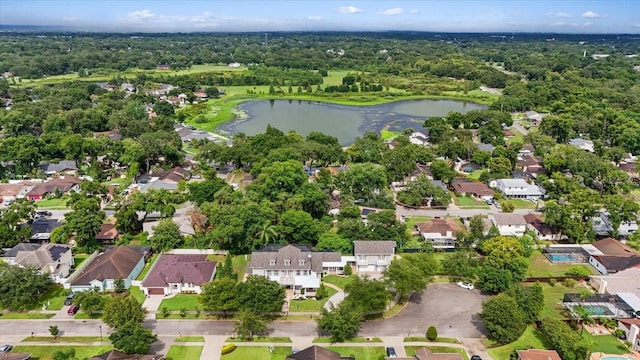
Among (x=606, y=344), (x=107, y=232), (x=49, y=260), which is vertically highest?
(x=49, y=260)

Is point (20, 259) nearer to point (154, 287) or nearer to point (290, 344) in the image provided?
point (154, 287)

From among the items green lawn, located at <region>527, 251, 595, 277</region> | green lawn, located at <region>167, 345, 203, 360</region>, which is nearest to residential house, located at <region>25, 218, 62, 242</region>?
green lawn, located at <region>167, 345, 203, 360</region>

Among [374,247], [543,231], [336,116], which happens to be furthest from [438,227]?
[336,116]

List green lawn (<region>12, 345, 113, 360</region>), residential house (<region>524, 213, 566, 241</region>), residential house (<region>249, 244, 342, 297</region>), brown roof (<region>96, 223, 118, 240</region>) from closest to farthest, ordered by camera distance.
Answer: green lawn (<region>12, 345, 113, 360</region>), residential house (<region>249, 244, 342, 297</region>), brown roof (<region>96, 223, 118, 240</region>), residential house (<region>524, 213, 566, 241</region>)

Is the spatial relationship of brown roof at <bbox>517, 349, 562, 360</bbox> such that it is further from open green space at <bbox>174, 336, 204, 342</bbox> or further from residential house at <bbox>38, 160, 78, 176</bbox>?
residential house at <bbox>38, 160, 78, 176</bbox>

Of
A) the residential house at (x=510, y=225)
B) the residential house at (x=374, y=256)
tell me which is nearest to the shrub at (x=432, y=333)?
the residential house at (x=374, y=256)

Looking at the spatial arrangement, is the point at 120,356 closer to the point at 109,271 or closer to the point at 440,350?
the point at 109,271
